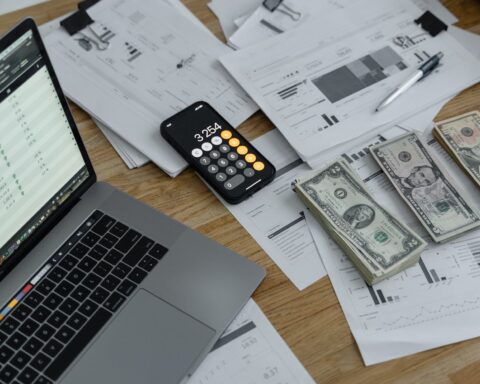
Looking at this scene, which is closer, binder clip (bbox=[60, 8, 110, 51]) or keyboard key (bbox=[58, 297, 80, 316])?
keyboard key (bbox=[58, 297, 80, 316])

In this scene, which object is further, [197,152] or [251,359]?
[197,152]

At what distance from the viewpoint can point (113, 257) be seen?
0.77m

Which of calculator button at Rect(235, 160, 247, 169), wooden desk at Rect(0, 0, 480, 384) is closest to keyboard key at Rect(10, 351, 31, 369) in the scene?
wooden desk at Rect(0, 0, 480, 384)

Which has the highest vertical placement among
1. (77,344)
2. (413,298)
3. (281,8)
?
(281,8)

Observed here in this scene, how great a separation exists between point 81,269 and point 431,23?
2.16 feet

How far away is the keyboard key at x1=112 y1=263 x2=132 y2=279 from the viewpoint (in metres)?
0.76

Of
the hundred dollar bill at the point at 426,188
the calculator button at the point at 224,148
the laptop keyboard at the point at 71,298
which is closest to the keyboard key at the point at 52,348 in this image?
the laptop keyboard at the point at 71,298

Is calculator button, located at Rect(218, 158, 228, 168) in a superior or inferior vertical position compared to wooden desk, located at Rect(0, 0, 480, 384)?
superior

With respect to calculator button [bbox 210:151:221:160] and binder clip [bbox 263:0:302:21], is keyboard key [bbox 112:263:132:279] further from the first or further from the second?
binder clip [bbox 263:0:302:21]

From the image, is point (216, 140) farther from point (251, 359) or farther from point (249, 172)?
point (251, 359)

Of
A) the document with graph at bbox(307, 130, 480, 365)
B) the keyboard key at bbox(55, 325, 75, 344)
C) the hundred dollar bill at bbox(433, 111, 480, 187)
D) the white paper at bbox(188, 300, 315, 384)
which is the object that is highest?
the keyboard key at bbox(55, 325, 75, 344)

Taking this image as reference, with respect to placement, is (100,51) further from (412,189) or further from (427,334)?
(427,334)

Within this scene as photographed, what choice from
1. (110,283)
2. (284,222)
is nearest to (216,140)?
(284,222)

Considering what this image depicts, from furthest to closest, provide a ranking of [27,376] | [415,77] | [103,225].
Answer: [415,77] → [103,225] → [27,376]
